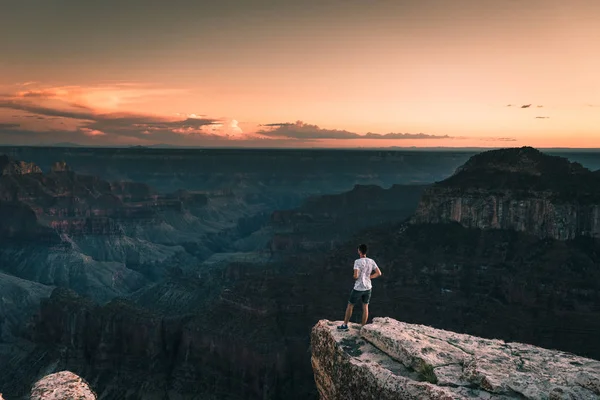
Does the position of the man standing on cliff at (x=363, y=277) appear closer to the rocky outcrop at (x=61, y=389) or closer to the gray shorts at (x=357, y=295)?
the gray shorts at (x=357, y=295)

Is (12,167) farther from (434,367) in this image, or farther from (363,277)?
(434,367)

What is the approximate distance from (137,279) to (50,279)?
23.4 metres

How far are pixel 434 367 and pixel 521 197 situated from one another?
72.7 m

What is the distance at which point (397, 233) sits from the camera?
90.8 metres

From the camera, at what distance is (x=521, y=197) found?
262 feet

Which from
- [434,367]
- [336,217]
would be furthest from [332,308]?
[336,217]

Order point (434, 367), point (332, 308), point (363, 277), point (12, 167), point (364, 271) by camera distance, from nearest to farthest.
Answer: point (434, 367) < point (364, 271) < point (363, 277) < point (332, 308) < point (12, 167)

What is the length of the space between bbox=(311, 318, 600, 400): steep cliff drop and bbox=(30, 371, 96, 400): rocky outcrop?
7.25 metres

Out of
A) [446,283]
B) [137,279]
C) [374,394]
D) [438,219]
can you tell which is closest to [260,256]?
[137,279]

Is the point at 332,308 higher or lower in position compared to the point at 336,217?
higher

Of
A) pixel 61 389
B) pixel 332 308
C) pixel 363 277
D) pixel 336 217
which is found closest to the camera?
pixel 61 389

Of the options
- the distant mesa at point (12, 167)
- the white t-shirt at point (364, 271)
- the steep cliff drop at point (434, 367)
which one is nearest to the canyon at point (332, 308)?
the white t-shirt at point (364, 271)

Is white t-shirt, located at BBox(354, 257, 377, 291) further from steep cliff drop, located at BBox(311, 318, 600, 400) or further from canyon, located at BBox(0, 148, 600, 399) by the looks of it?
canyon, located at BBox(0, 148, 600, 399)

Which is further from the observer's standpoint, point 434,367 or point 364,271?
point 364,271
